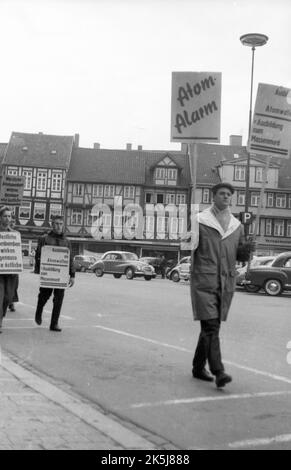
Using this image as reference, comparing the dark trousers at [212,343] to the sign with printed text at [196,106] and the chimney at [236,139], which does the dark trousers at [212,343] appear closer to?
the sign with printed text at [196,106]

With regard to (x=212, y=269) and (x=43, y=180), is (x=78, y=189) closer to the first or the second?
(x=43, y=180)

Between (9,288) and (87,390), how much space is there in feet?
11.7

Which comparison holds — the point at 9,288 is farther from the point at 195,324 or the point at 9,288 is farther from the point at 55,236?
the point at 195,324

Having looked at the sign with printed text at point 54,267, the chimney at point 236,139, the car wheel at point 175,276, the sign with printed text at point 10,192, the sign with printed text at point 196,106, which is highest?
the chimney at point 236,139

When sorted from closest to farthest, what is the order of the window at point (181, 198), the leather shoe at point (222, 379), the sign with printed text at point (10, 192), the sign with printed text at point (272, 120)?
the leather shoe at point (222, 379)
the sign with printed text at point (272, 120)
the sign with printed text at point (10, 192)
the window at point (181, 198)

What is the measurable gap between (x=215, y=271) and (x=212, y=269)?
0.11 feet

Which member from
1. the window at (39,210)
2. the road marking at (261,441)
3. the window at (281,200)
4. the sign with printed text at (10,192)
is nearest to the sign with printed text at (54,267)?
the sign with printed text at (10,192)

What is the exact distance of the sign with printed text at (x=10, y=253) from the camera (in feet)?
29.9

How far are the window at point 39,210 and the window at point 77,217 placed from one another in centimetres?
293

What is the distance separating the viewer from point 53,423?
Answer: 4617 mm

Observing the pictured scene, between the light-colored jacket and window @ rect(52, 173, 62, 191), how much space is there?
194ft

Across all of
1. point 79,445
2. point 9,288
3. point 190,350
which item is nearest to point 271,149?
point 190,350

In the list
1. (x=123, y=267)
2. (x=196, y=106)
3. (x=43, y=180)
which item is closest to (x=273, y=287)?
(x=123, y=267)

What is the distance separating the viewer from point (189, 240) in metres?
6.14
